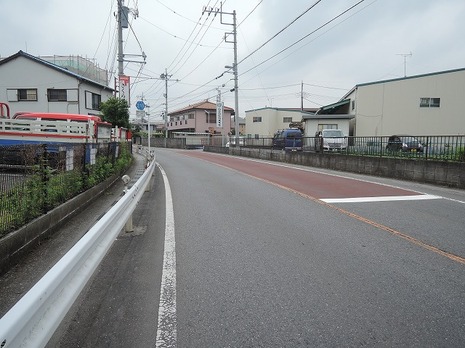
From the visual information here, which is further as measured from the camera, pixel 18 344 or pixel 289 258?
pixel 289 258

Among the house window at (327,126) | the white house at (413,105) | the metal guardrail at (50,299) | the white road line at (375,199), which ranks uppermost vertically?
the white house at (413,105)

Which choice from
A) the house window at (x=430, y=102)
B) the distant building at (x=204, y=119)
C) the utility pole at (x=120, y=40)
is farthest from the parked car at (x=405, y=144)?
the distant building at (x=204, y=119)

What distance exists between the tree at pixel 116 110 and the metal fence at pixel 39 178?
1804 centimetres

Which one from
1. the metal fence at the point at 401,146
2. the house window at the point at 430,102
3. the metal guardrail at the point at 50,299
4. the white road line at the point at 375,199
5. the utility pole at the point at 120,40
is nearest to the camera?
the metal guardrail at the point at 50,299

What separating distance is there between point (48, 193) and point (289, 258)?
177 inches

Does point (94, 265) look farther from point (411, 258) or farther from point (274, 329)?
point (411, 258)

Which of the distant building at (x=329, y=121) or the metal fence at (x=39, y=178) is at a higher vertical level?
the distant building at (x=329, y=121)

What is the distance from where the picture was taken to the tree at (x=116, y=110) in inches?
1023

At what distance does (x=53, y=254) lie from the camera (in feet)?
15.8

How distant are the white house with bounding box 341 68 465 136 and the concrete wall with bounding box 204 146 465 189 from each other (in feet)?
44.4

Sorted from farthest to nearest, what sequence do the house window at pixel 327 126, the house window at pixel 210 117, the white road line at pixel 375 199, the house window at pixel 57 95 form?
1. the house window at pixel 210 117
2. the house window at pixel 327 126
3. the house window at pixel 57 95
4. the white road line at pixel 375 199

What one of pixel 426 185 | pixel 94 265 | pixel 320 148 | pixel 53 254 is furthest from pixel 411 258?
pixel 320 148

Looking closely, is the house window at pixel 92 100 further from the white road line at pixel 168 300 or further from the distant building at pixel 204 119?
the white road line at pixel 168 300

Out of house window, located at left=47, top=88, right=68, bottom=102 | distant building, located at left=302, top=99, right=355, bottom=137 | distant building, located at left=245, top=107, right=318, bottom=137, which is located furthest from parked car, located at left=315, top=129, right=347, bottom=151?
distant building, located at left=245, top=107, right=318, bottom=137
